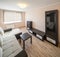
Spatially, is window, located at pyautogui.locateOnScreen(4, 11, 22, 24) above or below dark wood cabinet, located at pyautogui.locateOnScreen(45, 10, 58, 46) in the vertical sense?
above

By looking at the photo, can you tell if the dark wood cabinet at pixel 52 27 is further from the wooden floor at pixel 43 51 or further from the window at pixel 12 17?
the window at pixel 12 17

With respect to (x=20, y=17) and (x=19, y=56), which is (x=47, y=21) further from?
(x=20, y=17)

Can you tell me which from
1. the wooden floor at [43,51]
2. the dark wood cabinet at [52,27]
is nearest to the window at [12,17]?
the dark wood cabinet at [52,27]

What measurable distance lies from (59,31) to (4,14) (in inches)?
203

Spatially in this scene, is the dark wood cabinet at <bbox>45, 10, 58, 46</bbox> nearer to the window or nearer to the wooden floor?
the wooden floor

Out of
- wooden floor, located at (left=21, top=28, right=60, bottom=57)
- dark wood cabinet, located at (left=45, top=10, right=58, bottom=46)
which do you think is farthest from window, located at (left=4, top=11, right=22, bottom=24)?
wooden floor, located at (left=21, top=28, right=60, bottom=57)

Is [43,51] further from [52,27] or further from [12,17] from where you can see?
[12,17]

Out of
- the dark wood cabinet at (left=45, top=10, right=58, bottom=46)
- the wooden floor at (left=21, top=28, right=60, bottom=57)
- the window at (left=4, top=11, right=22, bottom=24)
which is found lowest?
the wooden floor at (left=21, top=28, right=60, bottom=57)

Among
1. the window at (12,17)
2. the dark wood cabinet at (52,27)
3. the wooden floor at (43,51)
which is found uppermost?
the window at (12,17)

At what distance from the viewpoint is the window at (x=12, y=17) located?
6395 mm

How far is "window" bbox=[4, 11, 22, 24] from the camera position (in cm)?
639

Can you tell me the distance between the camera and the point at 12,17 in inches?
276

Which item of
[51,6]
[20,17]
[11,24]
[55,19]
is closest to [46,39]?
[55,19]

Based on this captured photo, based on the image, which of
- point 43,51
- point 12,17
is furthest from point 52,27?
point 12,17
